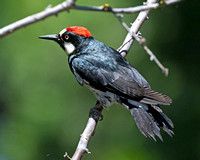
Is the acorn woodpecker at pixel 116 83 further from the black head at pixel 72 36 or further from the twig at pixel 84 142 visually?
the twig at pixel 84 142

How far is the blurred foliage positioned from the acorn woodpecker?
158 centimetres

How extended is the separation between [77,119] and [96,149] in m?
0.54

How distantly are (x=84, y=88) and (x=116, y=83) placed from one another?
2.19 meters

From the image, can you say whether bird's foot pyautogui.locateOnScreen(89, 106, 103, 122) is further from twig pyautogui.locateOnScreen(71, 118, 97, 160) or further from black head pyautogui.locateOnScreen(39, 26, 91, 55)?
black head pyautogui.locateOnScreen(39, 26, 91, 55)

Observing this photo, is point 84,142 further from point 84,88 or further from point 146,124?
point 84,88

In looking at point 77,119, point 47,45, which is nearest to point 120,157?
point 77,119

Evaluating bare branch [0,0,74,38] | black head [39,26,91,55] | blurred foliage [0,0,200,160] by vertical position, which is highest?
bare branch [0,0,74,38]

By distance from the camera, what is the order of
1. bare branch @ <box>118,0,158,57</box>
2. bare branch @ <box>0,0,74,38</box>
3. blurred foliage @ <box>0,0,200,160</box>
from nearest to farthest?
bare branch @ <box>0,0,74,38</box>
bare branch @ <box>118,0,158,57</box>
blurred foliage @ <box>0,0,200,160</box>

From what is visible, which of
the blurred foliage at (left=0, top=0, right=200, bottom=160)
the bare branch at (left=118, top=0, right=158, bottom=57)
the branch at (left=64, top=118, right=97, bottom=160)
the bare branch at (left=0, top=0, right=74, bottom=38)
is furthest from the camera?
the blurred foliage at (left=0, top=0, right=200, bottom=160)

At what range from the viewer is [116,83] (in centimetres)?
369

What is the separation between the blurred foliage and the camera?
5648mm

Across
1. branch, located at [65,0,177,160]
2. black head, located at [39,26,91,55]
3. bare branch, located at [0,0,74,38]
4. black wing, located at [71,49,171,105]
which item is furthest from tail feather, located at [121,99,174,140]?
bare branch, located at [0,0,74,38]

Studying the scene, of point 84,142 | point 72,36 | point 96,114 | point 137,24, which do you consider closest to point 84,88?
point 72,36

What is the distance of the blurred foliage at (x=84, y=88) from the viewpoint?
5648mm
